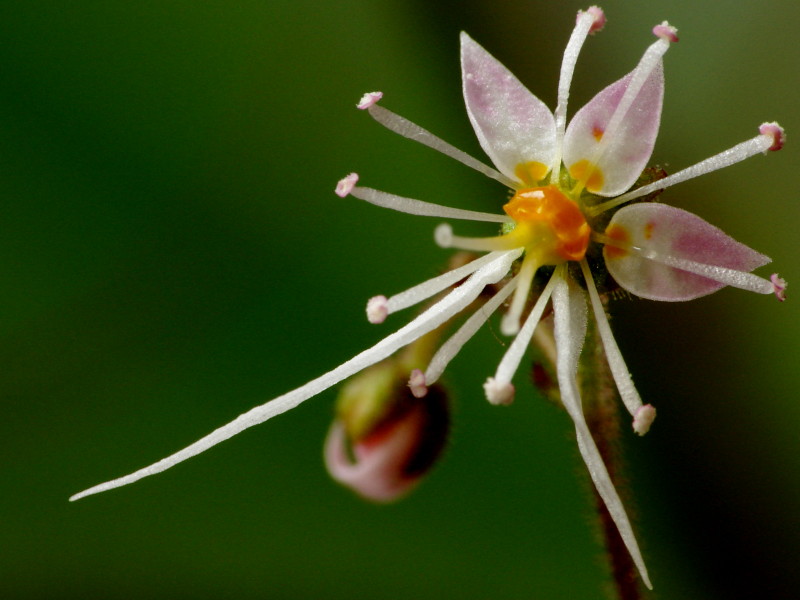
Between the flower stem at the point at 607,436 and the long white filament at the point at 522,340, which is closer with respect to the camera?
the long white filament at the point at 522,340

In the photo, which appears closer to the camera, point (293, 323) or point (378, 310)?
point (378, 310)

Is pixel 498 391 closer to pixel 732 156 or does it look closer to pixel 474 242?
pixel 474 242

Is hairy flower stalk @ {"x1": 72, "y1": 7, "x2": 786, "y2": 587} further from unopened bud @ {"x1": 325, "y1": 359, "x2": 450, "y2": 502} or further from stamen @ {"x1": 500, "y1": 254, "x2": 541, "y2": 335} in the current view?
unopened bud @ {"x1": 325, "y1": 359, "x2": 450, "y2": 502}

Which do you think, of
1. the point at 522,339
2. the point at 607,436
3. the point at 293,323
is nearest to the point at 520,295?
the point at 522,339

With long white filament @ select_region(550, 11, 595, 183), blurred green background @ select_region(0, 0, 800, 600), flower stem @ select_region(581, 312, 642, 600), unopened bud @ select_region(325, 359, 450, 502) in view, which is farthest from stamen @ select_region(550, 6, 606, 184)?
blurred green background @ select_region(0, 0, 800, 600)

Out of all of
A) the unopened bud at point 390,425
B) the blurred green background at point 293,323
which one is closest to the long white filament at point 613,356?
the unopened bud at point 390,425

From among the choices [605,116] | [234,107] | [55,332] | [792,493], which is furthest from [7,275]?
[792,493]

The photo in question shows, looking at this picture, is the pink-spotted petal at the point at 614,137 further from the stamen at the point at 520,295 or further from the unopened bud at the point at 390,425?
the unopened bud at the point at 390,425

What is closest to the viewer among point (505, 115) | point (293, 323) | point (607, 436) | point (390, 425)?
point (505, 115)
